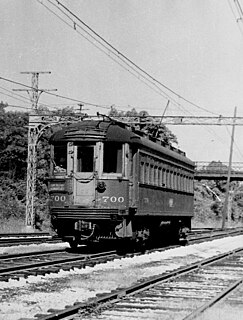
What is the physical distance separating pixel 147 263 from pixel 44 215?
3174 centimetres

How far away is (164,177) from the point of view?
75.2 ft

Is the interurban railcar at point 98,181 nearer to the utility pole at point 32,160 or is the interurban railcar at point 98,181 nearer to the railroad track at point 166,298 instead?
the railroad track at point 166,298

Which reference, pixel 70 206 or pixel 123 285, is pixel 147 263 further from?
pixel 123 285

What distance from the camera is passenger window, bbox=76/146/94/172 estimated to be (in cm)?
1934

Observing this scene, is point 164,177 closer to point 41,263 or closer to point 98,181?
point 98,181

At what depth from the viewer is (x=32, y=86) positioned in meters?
43.1

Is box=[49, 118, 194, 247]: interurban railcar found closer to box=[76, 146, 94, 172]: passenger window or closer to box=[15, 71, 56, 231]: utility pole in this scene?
box=[76, 146, 94, 172]: passenger window

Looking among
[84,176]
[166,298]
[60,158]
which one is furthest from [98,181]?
[166,298]

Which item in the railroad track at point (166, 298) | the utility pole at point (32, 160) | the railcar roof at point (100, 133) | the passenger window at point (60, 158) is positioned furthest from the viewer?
A: the utility pole at point (32, 160)

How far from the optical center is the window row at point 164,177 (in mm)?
20406

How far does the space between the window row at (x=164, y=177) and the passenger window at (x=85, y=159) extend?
5.12ft

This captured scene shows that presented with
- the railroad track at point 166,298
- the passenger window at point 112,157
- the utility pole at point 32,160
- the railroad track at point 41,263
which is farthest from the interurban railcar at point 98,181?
the utility pole at point 32,160

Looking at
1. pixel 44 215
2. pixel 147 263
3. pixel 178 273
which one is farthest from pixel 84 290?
pixel 44 215

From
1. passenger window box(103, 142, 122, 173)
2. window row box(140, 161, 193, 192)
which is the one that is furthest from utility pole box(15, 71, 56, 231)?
passenger window box(103, 142, 122, 173)
